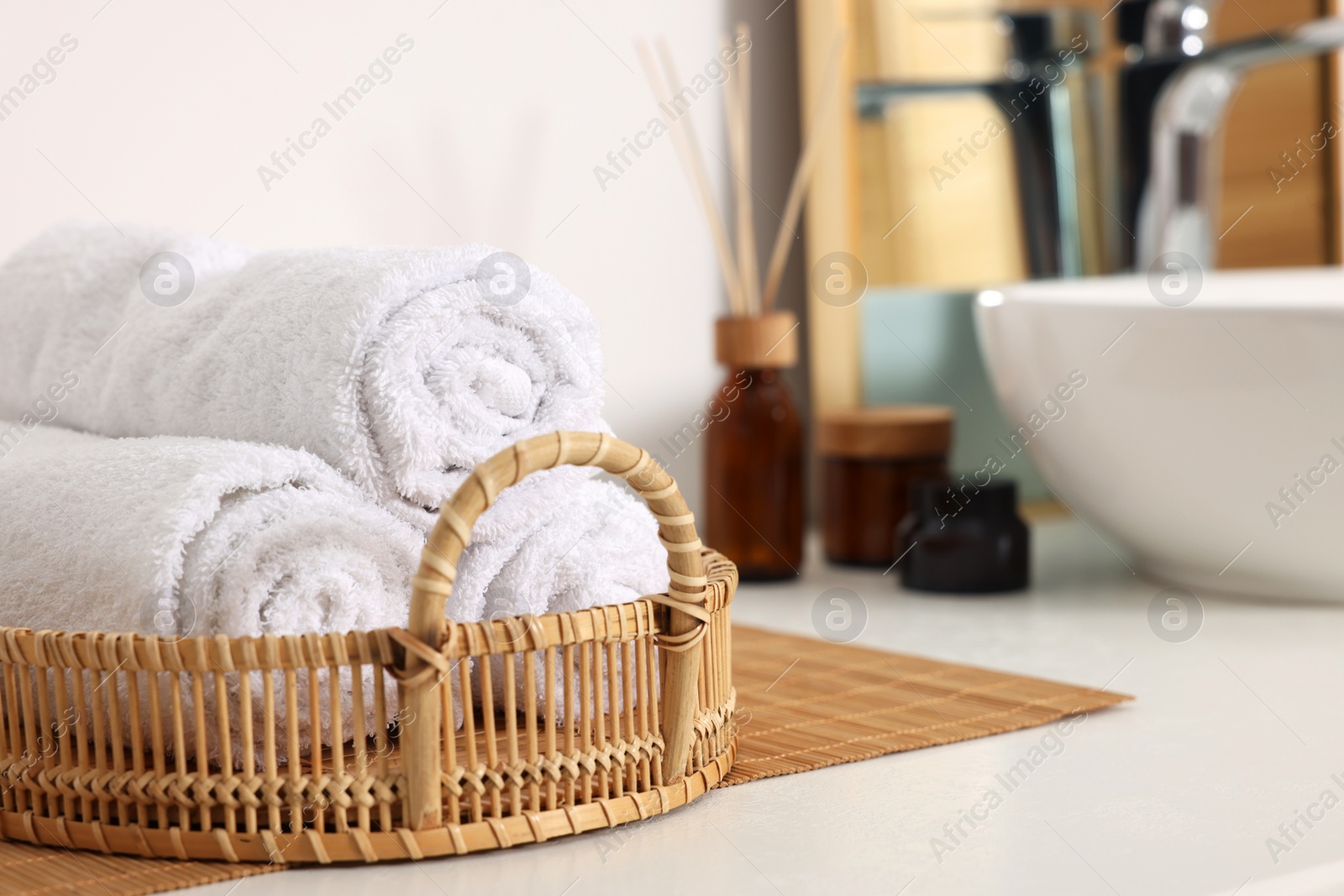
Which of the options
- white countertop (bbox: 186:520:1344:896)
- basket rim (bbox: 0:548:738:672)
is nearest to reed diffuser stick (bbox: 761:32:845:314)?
white countertop (bbox: 186:520:1344:896)

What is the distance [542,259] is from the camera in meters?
1.15

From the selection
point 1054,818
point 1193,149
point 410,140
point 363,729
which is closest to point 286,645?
point 363,729

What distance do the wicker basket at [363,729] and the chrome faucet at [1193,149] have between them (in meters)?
0.93

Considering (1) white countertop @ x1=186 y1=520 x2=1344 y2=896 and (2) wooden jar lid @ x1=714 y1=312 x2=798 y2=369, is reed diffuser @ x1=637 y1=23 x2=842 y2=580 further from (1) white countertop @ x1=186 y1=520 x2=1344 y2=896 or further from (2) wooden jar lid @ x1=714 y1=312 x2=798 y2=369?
(1) white countertop @ x1=186 y1=520 x2=1344 y2=896

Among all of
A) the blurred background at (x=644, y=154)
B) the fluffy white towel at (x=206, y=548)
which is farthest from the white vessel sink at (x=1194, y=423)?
the fluffy white towel at (x=206, y=548)

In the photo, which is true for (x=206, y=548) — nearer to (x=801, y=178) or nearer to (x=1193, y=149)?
(x=801, y=178)

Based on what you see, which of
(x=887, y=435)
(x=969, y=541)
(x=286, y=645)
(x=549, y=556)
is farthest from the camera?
(x=887, y=435)

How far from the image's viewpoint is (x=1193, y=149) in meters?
1.29

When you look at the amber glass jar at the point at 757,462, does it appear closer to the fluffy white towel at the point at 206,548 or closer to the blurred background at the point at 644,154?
the blurred background at the point at 644,154

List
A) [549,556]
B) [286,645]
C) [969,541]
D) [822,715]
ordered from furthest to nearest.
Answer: [969,541], [822,715], [549,556], [286,645]

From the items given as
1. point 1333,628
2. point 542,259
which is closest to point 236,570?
point 542,259

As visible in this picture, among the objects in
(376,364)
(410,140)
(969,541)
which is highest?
(410,140)

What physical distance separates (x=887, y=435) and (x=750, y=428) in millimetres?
133

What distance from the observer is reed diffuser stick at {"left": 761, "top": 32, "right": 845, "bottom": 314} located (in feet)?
3.88
